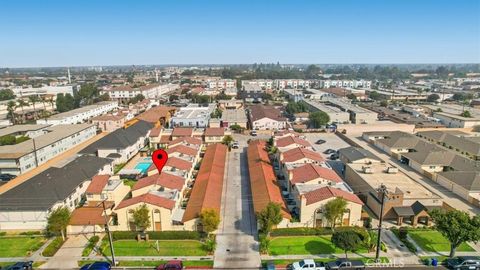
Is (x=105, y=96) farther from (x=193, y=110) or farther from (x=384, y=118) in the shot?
(x=384, y=118)

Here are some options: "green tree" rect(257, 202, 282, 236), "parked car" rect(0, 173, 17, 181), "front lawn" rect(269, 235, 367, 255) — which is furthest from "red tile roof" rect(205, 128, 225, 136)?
"front lawn" rect(269, 235, 367, 255)

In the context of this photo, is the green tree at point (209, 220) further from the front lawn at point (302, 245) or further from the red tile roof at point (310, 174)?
the red tile roof at point (310, 174)

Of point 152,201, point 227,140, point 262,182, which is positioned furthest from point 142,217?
point 227,140

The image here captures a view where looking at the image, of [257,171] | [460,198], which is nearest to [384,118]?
[460,198]

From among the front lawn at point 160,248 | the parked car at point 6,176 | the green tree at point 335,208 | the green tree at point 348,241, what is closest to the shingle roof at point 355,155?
the green tree at point 335,208

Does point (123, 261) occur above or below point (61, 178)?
below

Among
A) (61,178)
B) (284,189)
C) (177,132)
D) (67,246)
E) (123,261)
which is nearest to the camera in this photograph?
(123,261)

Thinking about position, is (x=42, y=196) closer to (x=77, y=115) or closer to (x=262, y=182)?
(x=262, y=182)
